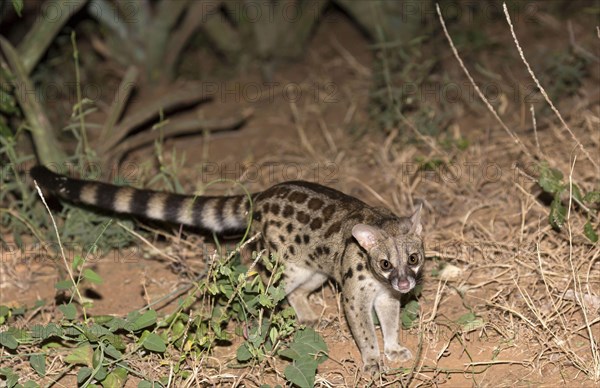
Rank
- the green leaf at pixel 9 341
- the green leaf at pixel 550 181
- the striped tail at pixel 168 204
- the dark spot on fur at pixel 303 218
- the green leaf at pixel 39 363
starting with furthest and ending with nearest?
the striped tail at pixel 168 204, the green leaf at pixel 550 181, the dark spot on fur at pixel 303 218, the green leaf at pixel 9 341, the green leaf at pixel 39 363

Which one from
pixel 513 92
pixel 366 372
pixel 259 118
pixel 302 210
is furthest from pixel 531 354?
pixel 259 118

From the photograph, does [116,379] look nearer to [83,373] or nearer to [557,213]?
[83,373]

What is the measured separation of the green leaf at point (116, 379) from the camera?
502 cm

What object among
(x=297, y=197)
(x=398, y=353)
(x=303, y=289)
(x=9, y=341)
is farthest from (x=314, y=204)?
(x=9, y=341)

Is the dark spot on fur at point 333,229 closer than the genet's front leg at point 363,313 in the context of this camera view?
No

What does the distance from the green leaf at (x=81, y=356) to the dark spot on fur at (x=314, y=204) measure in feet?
5.49

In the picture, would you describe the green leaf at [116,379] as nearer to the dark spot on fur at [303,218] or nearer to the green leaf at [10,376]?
the green leaf at [10,376]

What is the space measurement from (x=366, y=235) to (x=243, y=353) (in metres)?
1.02

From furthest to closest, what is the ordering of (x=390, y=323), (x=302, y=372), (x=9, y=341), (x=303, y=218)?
1. (x=303, y=218)
2. (x=390, y=323)
3. (x=9, y=341)
4. (x=302, y=372)

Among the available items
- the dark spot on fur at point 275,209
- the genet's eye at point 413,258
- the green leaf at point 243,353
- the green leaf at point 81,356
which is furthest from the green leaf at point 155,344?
the genet's eye at point 413,258

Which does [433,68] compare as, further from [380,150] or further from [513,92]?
[380,150]

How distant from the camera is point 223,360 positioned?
212 inches

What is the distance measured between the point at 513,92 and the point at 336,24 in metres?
3.19

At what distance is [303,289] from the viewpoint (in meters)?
6.09
